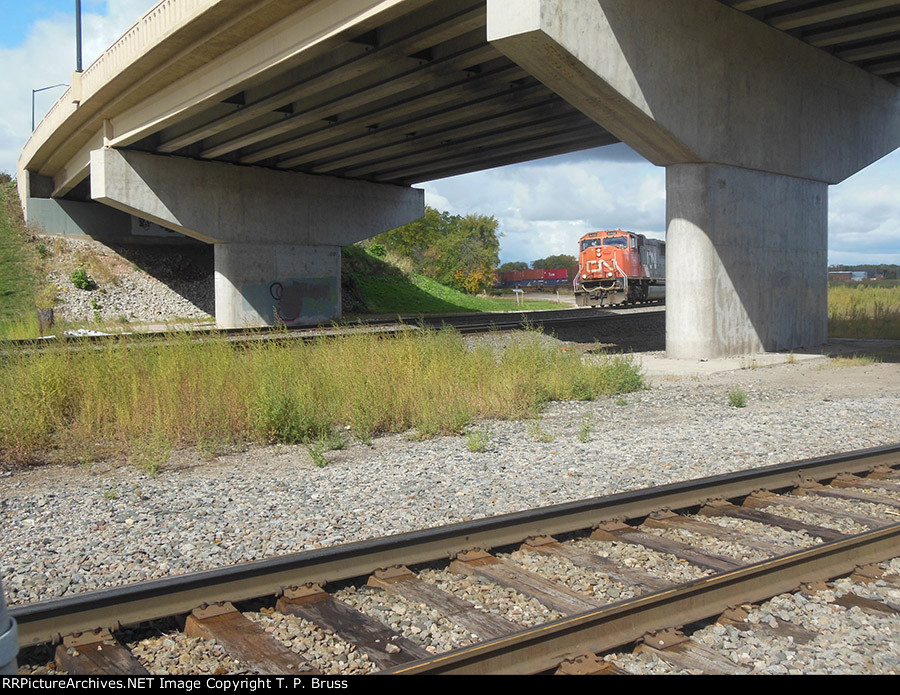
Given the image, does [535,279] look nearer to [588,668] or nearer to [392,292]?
[392,292]

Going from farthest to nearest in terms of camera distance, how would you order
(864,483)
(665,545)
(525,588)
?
(864,483)
(665,545)
(525,588)

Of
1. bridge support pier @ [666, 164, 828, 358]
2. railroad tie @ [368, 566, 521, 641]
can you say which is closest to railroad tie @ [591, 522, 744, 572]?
railroad tie @ [368, 566, 521, 641]

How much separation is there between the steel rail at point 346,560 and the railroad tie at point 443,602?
0.13m

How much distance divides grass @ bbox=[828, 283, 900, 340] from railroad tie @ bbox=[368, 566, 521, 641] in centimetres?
2016

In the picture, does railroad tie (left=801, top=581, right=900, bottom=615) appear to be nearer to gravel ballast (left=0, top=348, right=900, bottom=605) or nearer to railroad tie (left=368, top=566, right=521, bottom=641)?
railroad tie (left=368, top=566, right=521, bottom=641)

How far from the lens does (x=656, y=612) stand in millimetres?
3393

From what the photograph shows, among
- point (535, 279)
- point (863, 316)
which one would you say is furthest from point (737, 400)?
point (535, 279)

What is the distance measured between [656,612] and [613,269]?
1283 inches

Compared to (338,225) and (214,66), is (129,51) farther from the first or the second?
(338,225)

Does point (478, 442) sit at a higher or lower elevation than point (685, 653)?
higher

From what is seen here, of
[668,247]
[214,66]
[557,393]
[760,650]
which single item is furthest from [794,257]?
[760,650]

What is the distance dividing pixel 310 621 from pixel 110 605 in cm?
93

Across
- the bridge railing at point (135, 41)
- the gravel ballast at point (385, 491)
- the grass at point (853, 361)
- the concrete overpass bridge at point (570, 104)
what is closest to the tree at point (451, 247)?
the concrete overpass bridge at point (570, 104)

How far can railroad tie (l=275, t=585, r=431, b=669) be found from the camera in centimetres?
312
